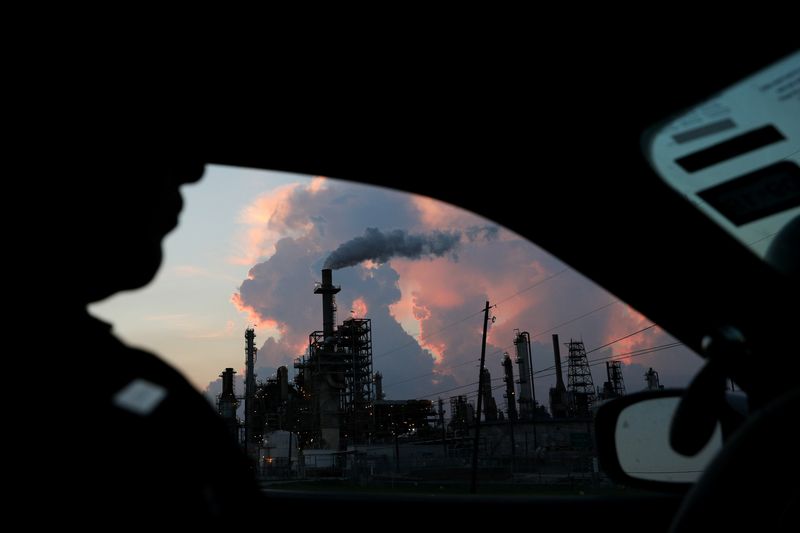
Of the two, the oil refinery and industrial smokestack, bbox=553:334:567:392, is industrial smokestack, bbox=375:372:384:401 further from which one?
industrial smokestack, bbox=553:334:567:392

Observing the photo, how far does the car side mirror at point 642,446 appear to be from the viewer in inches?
76.4

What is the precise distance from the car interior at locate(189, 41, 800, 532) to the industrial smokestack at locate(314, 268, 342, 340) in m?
48.4

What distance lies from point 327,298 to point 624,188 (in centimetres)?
5012

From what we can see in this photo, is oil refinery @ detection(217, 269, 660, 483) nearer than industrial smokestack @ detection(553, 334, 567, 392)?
Yes

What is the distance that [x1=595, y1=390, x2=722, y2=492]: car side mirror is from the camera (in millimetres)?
1940

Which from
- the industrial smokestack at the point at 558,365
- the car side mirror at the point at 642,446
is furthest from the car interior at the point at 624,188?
the industrial smokestack at the point at 558,365

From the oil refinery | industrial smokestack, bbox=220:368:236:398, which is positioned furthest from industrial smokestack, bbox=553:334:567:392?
industrial smokestack, bbox=220:368:236:398

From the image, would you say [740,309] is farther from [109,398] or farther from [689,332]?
[109,398]

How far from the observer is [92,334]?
33.3 inches

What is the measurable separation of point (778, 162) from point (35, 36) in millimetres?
1624

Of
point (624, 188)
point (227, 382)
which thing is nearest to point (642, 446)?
point (624, 188)

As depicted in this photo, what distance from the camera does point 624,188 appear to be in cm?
179

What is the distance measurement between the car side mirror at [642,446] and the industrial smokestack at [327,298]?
160 ft

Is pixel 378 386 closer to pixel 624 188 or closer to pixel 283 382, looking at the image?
pixel 283 382
